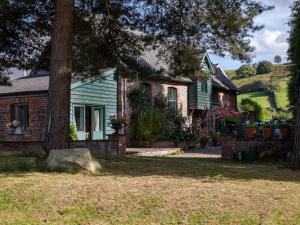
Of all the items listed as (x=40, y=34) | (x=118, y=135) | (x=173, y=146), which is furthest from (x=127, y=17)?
(x=173, y=146)

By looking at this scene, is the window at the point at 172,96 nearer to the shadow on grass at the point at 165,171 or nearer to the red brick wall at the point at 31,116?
the red brick wall at the point at 31,116

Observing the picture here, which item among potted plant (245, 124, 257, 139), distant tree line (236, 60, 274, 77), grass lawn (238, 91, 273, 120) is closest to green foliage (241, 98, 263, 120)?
grass lawn (238, 91, 273, 120)

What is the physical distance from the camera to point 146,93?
23359mm

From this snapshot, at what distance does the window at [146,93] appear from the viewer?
22969mm

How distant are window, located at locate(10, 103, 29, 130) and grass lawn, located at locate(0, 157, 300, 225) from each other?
514 inches

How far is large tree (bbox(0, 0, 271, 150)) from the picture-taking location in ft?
31.1

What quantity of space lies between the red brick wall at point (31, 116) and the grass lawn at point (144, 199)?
11.9m

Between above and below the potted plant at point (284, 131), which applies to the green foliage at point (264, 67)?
above

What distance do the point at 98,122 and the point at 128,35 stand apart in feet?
32.3

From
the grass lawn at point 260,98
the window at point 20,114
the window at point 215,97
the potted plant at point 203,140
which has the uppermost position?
the grass lawn at point 260,98

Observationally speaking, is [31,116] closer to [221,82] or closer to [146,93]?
[146,93]

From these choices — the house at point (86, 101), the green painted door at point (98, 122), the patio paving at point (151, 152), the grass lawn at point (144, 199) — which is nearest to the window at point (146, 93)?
the house at point (86, 101)

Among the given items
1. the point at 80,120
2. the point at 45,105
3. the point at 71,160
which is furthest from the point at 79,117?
the point at 71,160

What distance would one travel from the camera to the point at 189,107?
27.6 m
